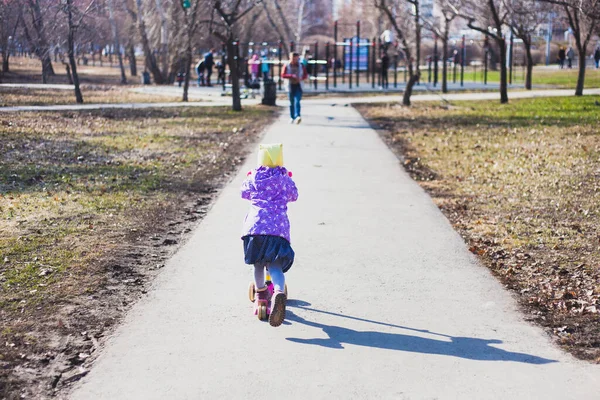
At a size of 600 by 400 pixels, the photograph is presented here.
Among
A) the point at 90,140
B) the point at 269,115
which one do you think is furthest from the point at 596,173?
the point at 269,115

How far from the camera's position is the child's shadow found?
17.9 ft

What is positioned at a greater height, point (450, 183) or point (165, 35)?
point (165, 35)

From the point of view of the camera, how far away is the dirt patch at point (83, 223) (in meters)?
5.72

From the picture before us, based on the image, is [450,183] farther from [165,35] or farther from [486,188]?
[165,35]

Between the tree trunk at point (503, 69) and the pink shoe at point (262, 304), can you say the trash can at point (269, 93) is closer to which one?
the tree trunk at point (503, 69)

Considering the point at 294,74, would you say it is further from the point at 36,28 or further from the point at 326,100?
the point at 326,100

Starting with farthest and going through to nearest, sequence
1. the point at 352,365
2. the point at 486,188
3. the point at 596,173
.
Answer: the point at 596,173, the point at 486,188, the point at 352,365

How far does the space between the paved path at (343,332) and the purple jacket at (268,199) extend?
636mm

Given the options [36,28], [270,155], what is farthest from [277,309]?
[36,28]

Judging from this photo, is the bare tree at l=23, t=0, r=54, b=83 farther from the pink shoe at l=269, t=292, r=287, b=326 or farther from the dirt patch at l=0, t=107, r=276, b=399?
the pink shoe at l=269, t=292, r=287, b=326

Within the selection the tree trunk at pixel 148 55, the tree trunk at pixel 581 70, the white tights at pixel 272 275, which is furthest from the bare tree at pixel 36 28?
the tree trunk at pixel 148 55

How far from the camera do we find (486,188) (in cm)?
1219

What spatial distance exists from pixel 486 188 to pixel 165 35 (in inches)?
1430

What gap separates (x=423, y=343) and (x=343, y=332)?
0.56 m
